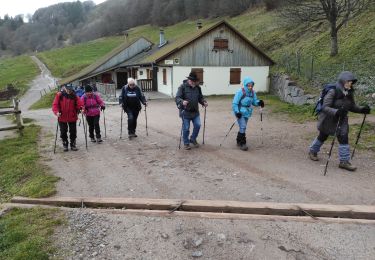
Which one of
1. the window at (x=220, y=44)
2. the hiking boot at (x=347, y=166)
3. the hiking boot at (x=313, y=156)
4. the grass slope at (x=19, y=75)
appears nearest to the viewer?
the hiking boot at (x=347, y=166)

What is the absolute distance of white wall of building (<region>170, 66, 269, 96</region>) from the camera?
29.8 meters

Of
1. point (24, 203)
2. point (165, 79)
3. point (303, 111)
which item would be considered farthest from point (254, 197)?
point (165, 79)

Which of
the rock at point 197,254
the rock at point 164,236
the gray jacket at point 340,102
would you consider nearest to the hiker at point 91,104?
the gray jacket at point 340,102

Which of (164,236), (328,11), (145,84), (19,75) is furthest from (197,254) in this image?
(19,75)

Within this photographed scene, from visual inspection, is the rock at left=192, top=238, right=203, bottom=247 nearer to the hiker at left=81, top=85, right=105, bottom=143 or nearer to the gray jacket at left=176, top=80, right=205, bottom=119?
the gray jacket at left=176, top=80, right=205, bottom=119

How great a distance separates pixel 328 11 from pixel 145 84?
16638mm

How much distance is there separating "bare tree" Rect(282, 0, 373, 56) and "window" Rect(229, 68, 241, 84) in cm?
587

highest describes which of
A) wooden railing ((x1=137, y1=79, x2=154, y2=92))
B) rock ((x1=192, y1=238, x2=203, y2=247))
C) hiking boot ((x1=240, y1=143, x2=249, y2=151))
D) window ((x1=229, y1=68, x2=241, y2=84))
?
window ((x1=229, y1=68, x2=241, y2=84))

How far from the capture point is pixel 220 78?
101ft

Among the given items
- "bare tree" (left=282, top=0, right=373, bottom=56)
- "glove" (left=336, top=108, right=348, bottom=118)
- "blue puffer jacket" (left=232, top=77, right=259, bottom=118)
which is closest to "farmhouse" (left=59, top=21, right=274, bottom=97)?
"bare tree" (left=282, top=0, right=373, bottom=56)

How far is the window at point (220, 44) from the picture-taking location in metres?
30.3

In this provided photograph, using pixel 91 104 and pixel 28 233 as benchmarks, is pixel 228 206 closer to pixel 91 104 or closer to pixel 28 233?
pixel 28 233

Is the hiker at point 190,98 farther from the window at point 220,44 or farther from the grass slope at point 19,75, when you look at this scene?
the grass slope at point 19,75

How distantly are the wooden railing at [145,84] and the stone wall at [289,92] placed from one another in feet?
37.6
